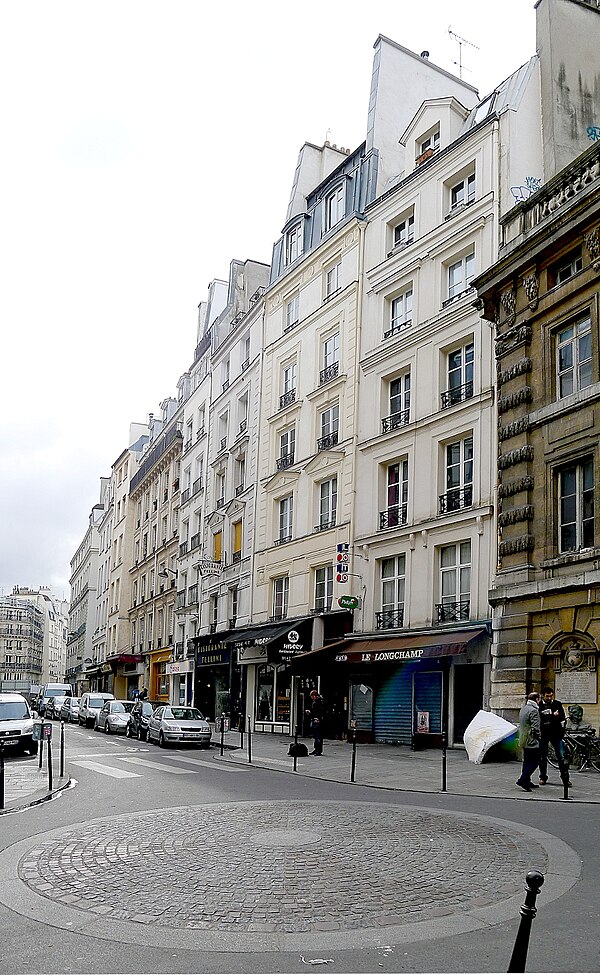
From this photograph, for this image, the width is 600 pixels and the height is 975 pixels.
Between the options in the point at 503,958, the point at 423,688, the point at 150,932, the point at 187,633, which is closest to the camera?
the point at 503,958

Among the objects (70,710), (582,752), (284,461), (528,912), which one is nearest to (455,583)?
(582,752)

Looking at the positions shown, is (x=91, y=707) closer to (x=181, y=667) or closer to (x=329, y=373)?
(x=181, y=667)

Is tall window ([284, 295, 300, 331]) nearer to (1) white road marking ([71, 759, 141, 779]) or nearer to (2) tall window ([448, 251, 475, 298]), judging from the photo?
(2) tall window ([448, 251, 475, 298])

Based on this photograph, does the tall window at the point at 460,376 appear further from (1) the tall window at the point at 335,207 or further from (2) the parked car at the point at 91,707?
(2) the parked car at the point at 91,707

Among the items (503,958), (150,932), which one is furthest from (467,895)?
(150,932)

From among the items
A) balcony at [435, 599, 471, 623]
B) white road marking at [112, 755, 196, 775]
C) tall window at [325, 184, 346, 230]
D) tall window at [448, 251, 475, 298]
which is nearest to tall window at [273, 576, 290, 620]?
balcony at [435, 599, 471, 623]

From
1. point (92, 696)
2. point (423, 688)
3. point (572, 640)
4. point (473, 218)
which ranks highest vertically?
point (473, 218)

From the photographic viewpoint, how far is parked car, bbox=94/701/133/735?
3372 centimetres

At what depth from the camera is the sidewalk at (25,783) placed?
13625mm

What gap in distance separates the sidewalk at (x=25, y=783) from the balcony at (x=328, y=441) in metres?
14.2

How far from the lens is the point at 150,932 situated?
20.8 ft

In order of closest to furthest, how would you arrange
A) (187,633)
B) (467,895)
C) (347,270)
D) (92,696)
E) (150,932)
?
1. (150,932)
2. (467,895)
3. (347,270)
4. (92,696)
5. (187,633)

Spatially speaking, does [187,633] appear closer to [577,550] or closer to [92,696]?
[92,696]

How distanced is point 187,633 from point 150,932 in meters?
38.8
